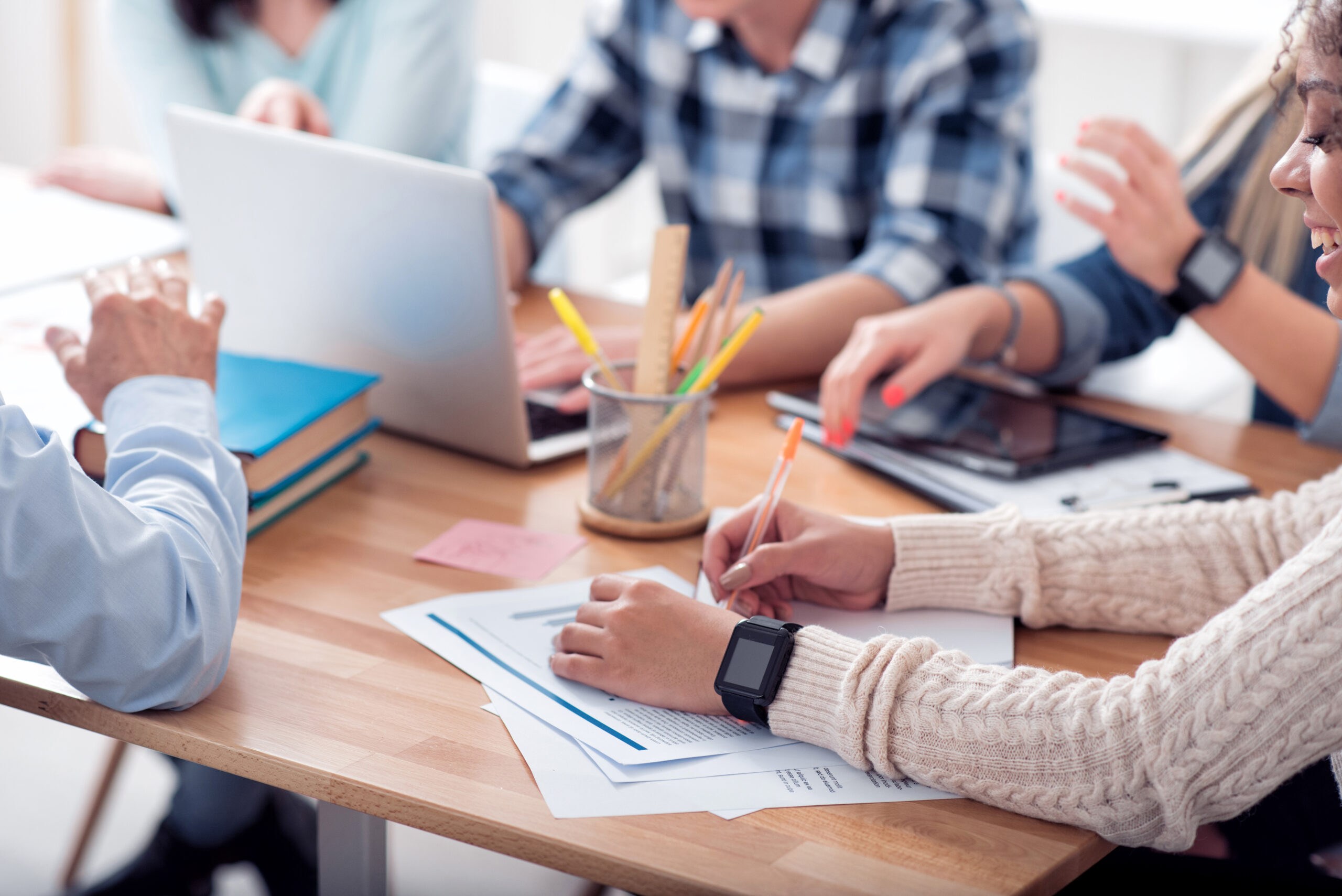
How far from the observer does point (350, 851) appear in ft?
2.55

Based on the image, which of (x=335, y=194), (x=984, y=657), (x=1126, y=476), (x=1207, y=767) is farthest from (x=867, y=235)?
(x=1207, y=767)

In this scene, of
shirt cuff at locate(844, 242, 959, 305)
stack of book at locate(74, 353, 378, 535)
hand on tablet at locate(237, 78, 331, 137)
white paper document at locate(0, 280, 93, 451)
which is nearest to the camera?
stack of book at locate(74, 353, 378, 535)

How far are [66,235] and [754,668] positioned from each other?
49.7 inches

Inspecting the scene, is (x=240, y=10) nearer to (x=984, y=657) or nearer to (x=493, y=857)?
(x=493, y=857)

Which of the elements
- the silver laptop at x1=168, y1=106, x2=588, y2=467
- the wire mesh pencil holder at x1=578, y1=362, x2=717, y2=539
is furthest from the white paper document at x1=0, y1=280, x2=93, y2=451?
the wire mesh pencil holder at x1=578, y1=362, x2=717, y2=539

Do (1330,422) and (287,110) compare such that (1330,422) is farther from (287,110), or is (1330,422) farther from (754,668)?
(287,110)

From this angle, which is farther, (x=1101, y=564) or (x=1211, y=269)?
(x=1211, y=269)

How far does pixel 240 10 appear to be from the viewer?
2029mm

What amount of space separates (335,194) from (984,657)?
65cm

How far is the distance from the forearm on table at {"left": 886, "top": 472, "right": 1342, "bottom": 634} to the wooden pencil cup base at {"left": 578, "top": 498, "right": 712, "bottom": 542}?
0.56ft

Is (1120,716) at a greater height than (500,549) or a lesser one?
greater

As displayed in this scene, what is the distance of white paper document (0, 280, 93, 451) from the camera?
104 cm

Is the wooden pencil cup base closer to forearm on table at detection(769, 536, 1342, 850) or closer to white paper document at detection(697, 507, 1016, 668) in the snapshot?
white paper document at detection(697, 507, 1016, 668)

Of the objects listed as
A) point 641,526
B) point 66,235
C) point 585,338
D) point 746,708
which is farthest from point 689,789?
point 66,235
